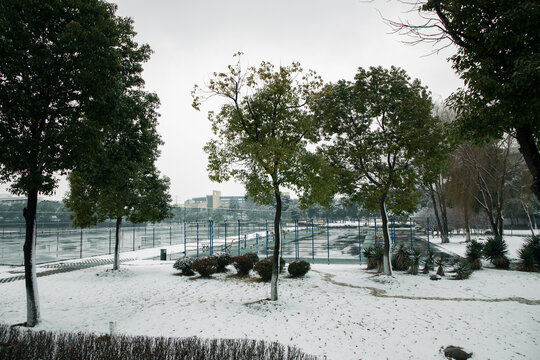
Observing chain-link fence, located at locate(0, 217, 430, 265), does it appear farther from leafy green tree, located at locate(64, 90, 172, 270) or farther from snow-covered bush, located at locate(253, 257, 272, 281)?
snow-covered bush, located at locate(253, 257, 272, 281)

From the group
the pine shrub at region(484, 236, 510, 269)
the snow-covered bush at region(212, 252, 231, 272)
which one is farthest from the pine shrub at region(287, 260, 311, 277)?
the pine shrub at region(484, 236, 510, 269)

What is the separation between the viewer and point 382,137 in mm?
14953

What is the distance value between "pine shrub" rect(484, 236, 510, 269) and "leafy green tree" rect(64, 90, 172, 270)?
63.6 ft

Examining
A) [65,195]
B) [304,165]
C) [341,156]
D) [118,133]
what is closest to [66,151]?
[118,133]

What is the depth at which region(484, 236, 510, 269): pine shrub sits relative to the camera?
59.1 ft

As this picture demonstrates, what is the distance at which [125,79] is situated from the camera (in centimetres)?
1463

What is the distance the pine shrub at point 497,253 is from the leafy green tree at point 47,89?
21212 mm

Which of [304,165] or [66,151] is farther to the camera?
[304,165]

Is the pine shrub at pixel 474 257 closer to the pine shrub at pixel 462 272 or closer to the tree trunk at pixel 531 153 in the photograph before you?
the pine shrub at pixel 462 272

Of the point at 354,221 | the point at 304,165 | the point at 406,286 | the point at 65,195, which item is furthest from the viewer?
the point at 354,221

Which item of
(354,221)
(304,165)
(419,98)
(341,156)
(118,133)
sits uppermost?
(419,98)

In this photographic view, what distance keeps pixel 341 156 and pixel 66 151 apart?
1211cm

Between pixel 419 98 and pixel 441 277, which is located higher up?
pixel 419 98

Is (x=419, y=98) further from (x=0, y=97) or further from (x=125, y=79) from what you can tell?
(x=0, y=97)
